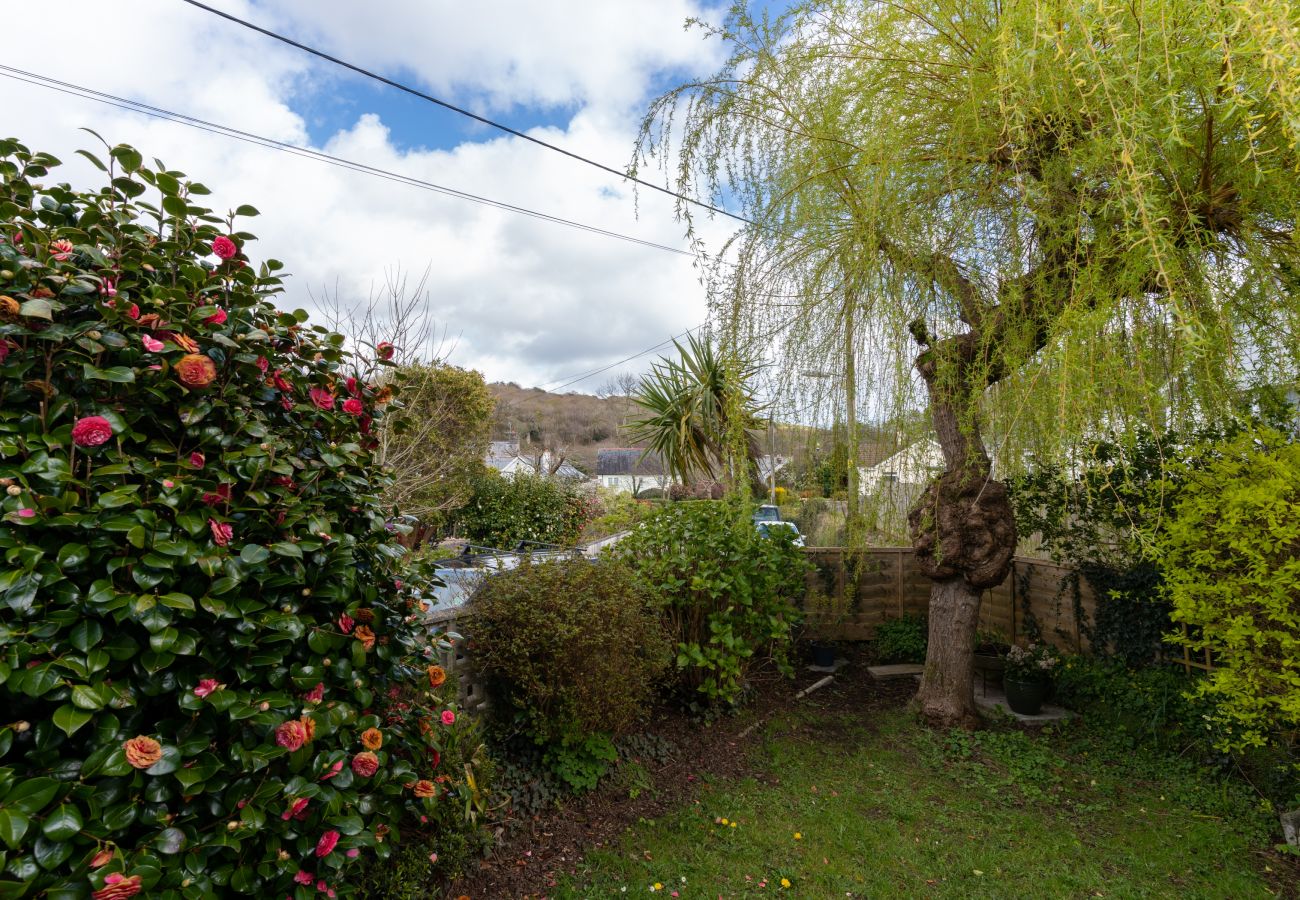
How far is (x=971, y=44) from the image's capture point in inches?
98.1

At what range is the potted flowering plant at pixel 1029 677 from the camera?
421 centimetres

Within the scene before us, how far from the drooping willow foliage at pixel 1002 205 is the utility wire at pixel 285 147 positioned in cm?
69

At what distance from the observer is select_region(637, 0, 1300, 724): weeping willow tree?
1.77 meters

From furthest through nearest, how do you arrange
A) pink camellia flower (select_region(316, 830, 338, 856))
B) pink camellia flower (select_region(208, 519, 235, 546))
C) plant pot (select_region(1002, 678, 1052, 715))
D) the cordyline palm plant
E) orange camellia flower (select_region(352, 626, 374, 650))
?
the cordyline palm plant < plant pot (select_region(1002, 678, 1052, 715)) < orange camellia flower (select_region(352, 626, 374, 650)) < pink camellia flower (select_region(316, 830, 338, 856)) < pink camellia flower (select_region(208, 519, 235, 546))

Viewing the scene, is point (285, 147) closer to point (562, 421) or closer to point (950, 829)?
point (950, 829)

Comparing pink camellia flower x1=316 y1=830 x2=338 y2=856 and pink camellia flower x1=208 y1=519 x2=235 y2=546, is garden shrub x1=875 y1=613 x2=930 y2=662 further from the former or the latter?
pink camellia flower x1=208 y1=519 x2=235 y2=546

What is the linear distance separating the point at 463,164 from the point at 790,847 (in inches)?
258

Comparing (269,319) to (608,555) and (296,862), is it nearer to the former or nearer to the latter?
(296,862)

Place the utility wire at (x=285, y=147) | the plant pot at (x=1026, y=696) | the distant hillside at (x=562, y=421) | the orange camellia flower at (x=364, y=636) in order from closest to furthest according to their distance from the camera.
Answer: the orange camellia flower at (x=364, y=636) → the utility wire at (x=285, y=147) → the plant pot at (x=1026, y=696) → the distant hillside at (x=562, y=421)

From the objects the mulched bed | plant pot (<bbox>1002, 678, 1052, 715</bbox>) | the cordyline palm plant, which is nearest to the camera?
the mulched bed

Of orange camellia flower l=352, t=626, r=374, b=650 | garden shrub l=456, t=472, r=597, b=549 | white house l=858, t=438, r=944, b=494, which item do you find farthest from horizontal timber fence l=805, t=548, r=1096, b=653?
orange camellia flower l=352, t=626, r=374, b=650

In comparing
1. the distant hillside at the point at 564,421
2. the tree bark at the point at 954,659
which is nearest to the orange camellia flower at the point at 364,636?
the tree bark at the point at 954,659

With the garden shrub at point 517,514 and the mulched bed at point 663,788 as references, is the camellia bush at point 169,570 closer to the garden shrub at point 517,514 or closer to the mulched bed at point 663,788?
the mulched bed at point 663,788

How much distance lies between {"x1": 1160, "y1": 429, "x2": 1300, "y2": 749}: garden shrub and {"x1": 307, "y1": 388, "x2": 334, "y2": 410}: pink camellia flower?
3894mm
